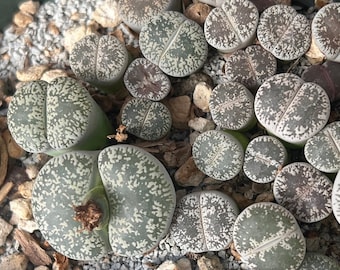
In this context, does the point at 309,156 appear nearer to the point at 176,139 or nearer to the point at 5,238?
the point at 176,139

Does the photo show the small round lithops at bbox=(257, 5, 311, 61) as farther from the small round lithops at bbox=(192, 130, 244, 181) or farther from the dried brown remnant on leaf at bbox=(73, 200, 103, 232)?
the dried brown remnant on leaf at bbox=(73, 200, 103, 232)

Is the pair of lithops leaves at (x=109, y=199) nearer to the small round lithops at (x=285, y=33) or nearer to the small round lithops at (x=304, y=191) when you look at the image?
the small round lithops at (x=304, y=191)

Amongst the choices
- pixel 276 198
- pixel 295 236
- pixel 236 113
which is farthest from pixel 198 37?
pixel 295 236

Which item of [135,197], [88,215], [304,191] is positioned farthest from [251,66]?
[88,215]

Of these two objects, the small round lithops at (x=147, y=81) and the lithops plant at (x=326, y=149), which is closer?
the lithops plant at (x=326, y=149)

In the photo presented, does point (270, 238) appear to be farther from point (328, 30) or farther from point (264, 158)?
point (328, 30)

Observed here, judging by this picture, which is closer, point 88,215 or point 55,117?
point 88,215

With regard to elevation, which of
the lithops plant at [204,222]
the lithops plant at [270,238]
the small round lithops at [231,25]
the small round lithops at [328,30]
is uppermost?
the small round lithops at [328,30]

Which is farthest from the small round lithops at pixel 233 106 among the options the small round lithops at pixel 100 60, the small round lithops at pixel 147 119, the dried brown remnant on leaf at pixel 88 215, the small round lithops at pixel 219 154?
the dried brown remnant on leaf at pixel 88 215
